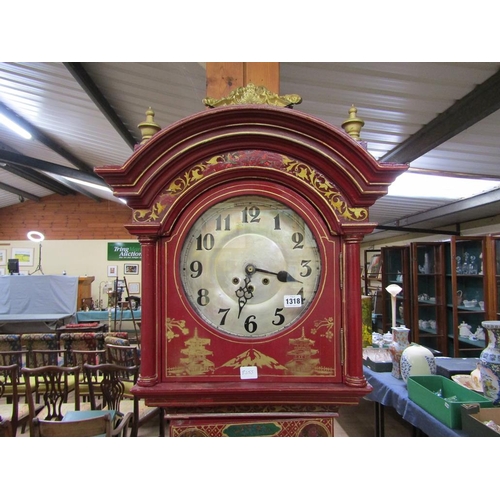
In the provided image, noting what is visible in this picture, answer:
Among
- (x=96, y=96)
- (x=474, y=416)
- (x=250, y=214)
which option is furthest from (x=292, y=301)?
(x=96, y=96)

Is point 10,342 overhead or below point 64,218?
below

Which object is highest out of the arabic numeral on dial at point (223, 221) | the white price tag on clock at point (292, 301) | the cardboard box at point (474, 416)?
the arabic numeral on dial at point (223, 221)

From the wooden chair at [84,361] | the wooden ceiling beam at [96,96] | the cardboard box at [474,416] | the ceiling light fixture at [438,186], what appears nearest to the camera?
the cardboard box at [474,416]

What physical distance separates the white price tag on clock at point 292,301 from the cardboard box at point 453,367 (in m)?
1.76

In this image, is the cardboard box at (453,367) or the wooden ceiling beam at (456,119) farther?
the cardboard box at (453,367)

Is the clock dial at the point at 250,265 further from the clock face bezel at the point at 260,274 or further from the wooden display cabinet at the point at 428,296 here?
the wooden display cabinet at the point at 428,296

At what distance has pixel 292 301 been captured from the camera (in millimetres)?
904

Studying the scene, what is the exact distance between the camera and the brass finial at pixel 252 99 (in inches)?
35.0

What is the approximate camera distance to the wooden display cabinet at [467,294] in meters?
3.91

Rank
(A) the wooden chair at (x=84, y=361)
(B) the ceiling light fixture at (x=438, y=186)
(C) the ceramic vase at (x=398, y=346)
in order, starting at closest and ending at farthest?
(C) the ceramic vase at (x=398, y=346)
(B) the ceiling light fixture at (x=438, y=186)
(A) the wooden chair at (x=84, y=361)

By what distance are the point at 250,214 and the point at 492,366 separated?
1.51 m

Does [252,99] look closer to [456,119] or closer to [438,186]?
[456,119]

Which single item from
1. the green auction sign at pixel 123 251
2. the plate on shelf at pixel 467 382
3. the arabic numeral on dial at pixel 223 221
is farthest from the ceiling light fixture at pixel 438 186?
the green auction sign at pixel 123 251

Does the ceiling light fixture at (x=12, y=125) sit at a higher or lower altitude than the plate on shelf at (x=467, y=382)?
higher
